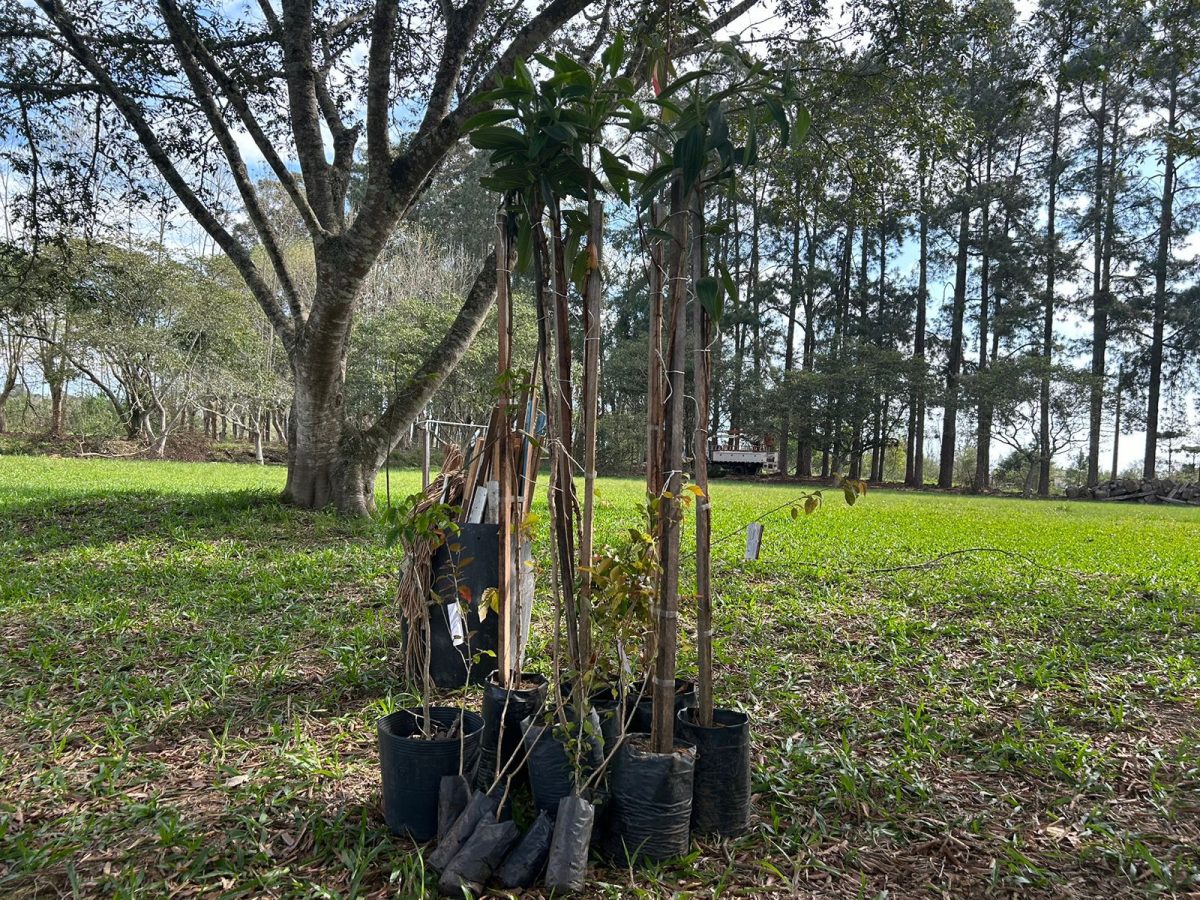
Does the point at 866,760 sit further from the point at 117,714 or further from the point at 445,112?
the point at 445,112

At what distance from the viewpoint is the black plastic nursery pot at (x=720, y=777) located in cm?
173

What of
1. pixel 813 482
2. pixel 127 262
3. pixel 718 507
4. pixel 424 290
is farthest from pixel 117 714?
pixel 813 482

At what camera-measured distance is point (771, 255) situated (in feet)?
88.5

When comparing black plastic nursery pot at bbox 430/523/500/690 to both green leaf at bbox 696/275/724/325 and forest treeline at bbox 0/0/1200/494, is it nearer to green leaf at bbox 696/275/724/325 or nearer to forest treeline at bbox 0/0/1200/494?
green leaf at bbox 696/275/724/325

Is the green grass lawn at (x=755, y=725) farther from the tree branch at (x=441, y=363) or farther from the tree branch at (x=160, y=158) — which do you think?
the tree branch at (x=160, y=158)

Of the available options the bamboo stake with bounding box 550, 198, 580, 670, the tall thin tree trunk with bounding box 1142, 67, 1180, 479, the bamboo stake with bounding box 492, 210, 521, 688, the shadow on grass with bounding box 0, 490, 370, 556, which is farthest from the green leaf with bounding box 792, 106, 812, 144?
Answer: the tall thin tree trunk with bounding box 1142, 67, 1180, 479

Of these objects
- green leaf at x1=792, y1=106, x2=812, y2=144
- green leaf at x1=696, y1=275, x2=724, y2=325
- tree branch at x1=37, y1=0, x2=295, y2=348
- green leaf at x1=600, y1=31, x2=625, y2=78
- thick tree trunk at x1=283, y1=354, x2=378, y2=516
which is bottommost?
thick tree trunk at x1=283, y1=354, x2=378, y2=516

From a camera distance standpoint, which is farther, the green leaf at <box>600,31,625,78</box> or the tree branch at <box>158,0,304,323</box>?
the tree branch at <box>158,0,304,323</box>

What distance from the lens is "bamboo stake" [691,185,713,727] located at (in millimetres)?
1714

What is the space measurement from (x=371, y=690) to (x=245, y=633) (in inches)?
41.1

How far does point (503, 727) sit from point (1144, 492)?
21635mm

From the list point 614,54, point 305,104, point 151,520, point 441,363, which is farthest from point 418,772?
point 305,104

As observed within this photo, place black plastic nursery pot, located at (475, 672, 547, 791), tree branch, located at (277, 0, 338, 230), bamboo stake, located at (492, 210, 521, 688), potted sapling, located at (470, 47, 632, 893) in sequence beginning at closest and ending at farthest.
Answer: potted sapling, located at (470, 47, 632, 893), black plastic nursery pot, located at (475, 672, 547, 791), bamboo stake, located at (492, 210, 521, 688), tree branch, located at (277, 0, 338, 230)

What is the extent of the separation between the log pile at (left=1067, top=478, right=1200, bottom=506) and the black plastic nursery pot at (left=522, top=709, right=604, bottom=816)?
816 inches
